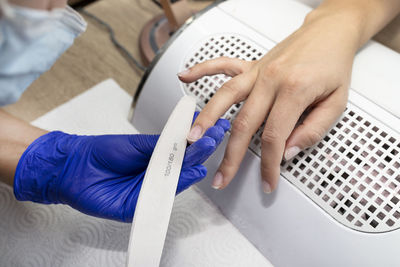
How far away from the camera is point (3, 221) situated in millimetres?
665

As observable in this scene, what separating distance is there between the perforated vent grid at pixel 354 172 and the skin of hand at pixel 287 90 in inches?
1.3

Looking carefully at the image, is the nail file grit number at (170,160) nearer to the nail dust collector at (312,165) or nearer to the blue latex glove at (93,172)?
the blue latex glove at (93,172)

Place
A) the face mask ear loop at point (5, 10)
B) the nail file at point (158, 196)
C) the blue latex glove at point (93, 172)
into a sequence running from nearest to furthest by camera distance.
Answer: the face mask ear loop at point (5, 10) → the nail file at point (158, 196) → the blue latex glove at point (93, 172)

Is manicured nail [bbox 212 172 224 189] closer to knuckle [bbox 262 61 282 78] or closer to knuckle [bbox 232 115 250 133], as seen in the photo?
knuckle [bbox 232 115 250 133]

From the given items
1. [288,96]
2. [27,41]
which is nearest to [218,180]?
[288,96]

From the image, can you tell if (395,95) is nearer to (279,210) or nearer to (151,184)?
(279,210)

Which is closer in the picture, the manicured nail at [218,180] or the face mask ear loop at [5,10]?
the face mask ear loop at [5,10]

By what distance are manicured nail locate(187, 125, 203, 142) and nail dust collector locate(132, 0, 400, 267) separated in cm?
10

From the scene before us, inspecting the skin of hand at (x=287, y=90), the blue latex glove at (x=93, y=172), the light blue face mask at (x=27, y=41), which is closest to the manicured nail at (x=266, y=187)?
the skin of hand at (x=287, y=90)

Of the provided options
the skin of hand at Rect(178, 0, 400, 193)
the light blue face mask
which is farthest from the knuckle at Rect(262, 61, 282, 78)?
the light blue face mask

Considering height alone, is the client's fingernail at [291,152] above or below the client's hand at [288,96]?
below

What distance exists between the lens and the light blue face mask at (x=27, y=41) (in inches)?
10.9

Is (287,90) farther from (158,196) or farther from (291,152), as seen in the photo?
(158,196)

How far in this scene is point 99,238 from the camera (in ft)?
2.12
